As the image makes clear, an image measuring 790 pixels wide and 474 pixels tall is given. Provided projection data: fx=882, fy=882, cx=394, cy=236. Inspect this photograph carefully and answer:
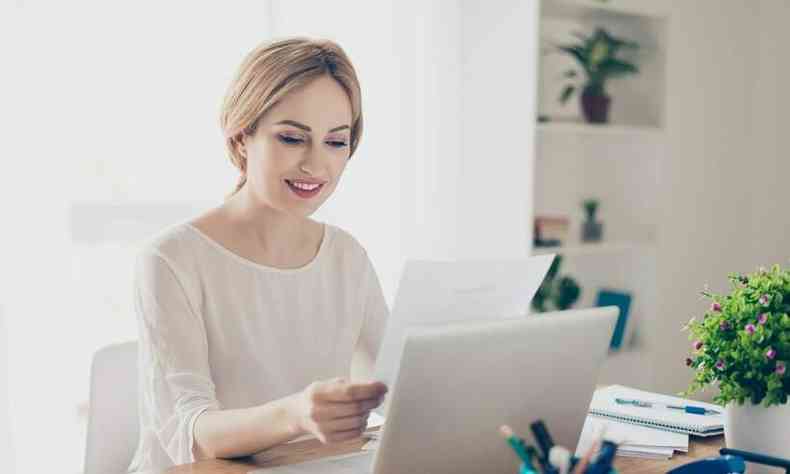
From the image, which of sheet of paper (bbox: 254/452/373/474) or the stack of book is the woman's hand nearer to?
sheet of paper (bbox: 254/452/373/474)

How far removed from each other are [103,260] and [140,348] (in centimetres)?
122

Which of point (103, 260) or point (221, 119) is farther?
point (103, 260)

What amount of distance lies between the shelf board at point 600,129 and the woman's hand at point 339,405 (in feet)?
6.99

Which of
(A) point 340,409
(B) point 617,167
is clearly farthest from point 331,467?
(B) point 617,167

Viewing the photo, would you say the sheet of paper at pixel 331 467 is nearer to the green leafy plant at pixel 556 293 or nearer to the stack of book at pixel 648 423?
the stack of book at pixel 648 423

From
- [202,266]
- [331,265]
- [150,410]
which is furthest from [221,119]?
[150,410]

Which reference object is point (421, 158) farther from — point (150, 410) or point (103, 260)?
point (150, 410)

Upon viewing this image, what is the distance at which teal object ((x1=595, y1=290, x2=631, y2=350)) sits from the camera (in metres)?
3.42

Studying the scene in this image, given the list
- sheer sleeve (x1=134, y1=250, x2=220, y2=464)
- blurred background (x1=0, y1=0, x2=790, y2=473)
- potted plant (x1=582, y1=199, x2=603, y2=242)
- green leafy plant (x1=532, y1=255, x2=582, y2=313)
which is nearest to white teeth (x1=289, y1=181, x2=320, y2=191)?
sheer sleeve (x1=134, y1=250, x2=220, y2=464)

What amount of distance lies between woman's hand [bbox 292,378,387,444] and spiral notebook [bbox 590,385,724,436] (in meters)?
0.57

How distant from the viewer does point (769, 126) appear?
407cm

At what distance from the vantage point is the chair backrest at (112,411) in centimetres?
156

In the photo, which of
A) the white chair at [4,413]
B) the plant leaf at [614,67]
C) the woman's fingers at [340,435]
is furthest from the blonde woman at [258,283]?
the plant leaf at [614,67]

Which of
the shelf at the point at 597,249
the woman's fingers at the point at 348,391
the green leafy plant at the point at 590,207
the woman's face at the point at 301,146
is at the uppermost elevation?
the woman's face at the point at 301,146
